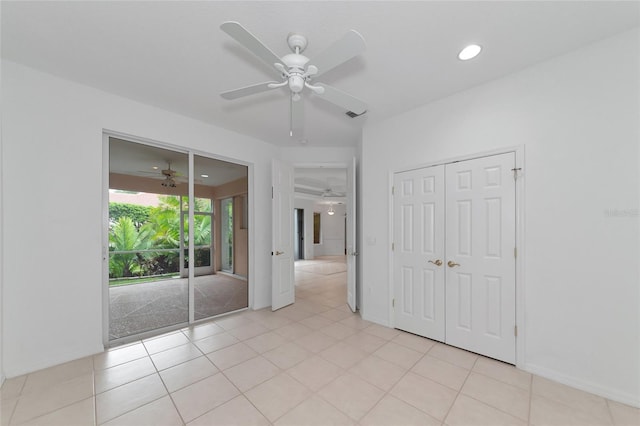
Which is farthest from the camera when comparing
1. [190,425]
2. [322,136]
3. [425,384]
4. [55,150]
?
[322,136]

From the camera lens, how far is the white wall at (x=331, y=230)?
12.2m

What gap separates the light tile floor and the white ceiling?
282 centimetres

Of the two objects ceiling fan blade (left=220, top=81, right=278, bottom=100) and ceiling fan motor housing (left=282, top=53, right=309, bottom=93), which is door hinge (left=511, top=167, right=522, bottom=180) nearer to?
ceiling fan motor housing (left=282, top=53, right=309, bottom=93)

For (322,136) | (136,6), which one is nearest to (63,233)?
(136,6)

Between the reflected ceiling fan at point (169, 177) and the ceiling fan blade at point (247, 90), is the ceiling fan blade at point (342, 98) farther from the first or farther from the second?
the reflected ceiling fan at point (169, 177)

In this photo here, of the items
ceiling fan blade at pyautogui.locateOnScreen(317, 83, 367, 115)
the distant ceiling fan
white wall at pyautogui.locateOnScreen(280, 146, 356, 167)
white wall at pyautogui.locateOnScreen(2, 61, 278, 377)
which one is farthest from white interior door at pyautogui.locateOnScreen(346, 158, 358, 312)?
the distant ceiling fan

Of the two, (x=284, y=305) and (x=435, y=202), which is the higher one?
(x=435, y=202)

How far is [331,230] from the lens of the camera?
12.4 meters

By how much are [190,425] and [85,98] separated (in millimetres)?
3265

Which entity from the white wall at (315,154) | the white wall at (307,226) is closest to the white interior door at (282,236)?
the white wall at (315,154)

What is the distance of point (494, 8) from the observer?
1643 mm

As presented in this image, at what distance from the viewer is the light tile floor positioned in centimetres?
171

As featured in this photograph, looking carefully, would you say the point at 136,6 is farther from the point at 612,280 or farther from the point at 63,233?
the point at 612,280

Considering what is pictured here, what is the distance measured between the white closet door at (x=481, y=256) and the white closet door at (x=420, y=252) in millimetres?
104
